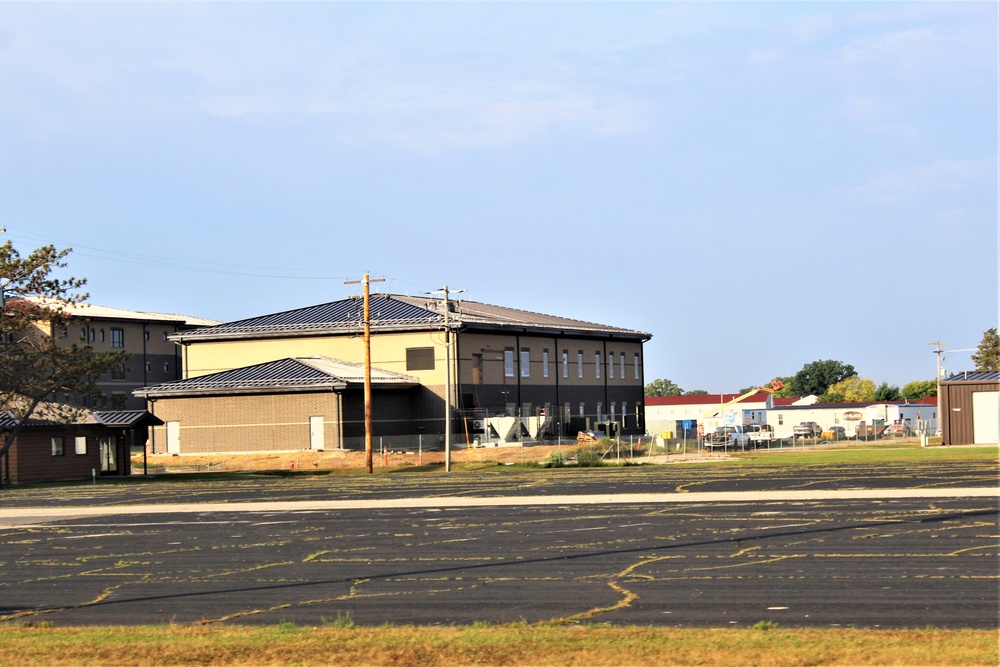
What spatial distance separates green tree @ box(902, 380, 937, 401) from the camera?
550 ft

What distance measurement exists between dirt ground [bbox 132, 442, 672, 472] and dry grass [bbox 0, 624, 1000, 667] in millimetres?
46136

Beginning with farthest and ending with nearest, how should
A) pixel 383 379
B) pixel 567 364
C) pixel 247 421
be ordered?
pixel 567 364, pixel 383 379, pixel 247 421

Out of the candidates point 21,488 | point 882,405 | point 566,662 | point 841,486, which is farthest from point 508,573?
point 882,405

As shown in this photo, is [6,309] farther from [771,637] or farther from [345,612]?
[771,637]

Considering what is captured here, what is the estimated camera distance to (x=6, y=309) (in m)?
53.3

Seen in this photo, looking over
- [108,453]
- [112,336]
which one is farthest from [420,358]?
[112,336]

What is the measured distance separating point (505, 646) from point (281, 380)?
57189mm

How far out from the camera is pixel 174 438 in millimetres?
71750

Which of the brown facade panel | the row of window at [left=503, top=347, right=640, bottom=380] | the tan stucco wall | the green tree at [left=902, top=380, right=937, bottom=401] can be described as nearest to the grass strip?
the tan stucco wall

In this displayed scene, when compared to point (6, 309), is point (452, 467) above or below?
below

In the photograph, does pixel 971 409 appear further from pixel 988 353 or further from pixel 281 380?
pixel 988 353

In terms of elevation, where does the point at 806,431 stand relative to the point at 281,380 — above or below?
below

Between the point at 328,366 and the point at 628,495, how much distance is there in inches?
1578

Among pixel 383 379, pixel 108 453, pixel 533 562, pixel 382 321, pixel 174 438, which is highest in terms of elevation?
pixel 382 321
